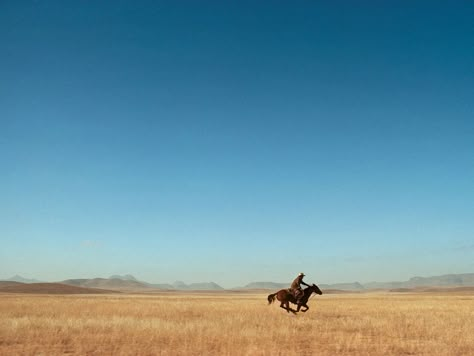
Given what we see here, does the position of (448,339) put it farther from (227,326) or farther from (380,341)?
(227,326)

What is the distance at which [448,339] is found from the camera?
16531 millimetres

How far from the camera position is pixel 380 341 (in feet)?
53.0

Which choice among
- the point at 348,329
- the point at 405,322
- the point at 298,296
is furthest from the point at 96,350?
the point at 405,322

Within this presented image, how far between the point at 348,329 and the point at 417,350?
5.97 metres

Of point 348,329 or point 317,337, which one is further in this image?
point 348,329

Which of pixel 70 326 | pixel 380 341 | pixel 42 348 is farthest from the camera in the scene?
pixel 70 326

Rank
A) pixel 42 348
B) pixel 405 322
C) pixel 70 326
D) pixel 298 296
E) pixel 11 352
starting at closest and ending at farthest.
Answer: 1. pixel 11 352
2. pixel 42 348
3. pixel 70 326
4. pixel 405 322
5. pixel 298 296

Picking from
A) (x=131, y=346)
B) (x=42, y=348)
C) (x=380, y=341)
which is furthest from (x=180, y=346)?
(x=380, y=341)

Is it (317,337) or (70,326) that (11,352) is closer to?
(70,326)

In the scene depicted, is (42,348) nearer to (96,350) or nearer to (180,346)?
(96,350)

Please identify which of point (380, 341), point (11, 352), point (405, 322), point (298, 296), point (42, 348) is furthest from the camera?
point (298, 296)

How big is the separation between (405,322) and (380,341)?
7.78 metres

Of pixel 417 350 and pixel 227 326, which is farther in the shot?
pixel 227 326

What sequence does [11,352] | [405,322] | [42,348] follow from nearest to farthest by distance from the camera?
[11,352] < [42,348] < [405,322]
